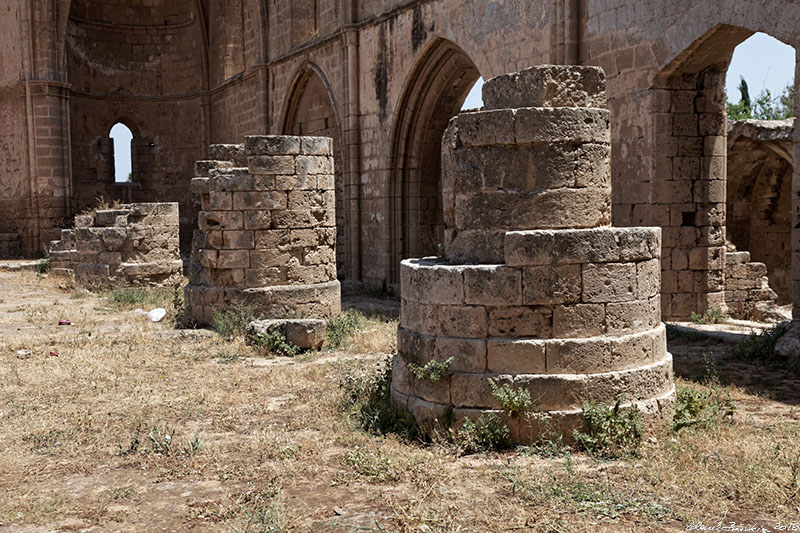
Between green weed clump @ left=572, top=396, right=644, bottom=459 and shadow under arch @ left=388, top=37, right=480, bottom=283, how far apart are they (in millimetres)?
9350

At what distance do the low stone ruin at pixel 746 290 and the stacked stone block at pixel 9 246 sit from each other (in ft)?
58.8

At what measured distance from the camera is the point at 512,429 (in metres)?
4.73

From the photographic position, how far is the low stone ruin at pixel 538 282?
15.7 ft

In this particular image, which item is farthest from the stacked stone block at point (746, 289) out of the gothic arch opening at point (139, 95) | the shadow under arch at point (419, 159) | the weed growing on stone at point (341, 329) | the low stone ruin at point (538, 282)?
the gothic arch opening at point (139, 95)

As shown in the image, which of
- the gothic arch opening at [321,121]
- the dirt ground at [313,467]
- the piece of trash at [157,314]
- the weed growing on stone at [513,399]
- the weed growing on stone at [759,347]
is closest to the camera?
the dirt ground at [313,467]

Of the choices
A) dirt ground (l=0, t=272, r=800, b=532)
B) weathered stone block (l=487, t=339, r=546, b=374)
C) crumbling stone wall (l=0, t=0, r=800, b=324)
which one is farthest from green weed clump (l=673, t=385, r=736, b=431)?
crumbling stone wall (l=0, t=0, r=800, b=324)

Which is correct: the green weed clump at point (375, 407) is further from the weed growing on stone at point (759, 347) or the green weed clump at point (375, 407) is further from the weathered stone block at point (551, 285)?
the weed growing on stone at point (759, 347)

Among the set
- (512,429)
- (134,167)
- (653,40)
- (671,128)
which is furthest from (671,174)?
(134,167)

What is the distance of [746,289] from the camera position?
38.4ft

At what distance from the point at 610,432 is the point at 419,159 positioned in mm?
9792

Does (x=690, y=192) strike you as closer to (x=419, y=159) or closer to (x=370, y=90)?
(x=419, y=159)

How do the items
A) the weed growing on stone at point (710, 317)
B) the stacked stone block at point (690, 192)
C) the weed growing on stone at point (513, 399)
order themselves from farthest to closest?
the weed growing on stone at point (710, 317), the stacked stone block at point (690, 192), the weed growing on stone at point (513, 399)

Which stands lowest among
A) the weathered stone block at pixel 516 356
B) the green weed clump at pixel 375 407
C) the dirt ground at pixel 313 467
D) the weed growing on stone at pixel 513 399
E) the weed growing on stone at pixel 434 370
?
the dirt ground at pixel 313 467

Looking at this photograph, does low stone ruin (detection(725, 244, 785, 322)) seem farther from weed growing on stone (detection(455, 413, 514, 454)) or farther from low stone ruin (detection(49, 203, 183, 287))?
low stone ruin (detection(49, 203, 183, 287))
